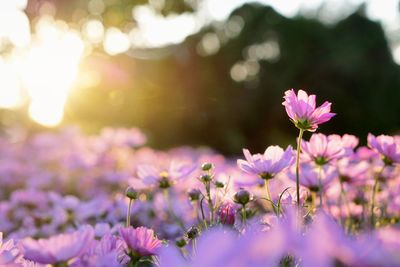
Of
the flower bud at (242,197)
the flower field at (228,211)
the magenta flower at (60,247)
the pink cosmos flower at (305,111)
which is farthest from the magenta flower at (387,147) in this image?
the magenta flower at (60,247)

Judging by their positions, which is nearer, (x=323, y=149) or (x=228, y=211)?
(x=228, y=211)

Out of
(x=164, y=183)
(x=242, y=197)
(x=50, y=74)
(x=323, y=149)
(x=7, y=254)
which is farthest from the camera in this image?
(x=50, y=74)

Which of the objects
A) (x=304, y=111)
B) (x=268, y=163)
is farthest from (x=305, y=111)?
(x=268, y=163)

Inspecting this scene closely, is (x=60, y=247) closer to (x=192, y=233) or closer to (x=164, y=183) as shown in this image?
(x=192, y=233)

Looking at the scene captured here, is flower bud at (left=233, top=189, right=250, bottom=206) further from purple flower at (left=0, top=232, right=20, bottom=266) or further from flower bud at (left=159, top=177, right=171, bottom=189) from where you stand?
purple flower at (left=0, top=232, right=20, bottom=266)

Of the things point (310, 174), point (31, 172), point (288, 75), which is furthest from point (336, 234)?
point (288, 75)

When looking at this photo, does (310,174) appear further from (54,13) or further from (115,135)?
(54,13)

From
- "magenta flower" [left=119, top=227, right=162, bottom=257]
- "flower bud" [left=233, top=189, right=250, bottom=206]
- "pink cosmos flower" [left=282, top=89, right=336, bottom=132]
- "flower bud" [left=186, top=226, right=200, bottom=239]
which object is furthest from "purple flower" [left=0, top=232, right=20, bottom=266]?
"pink cosmos flower" [left=282, top=89, right=336, bottom=132]

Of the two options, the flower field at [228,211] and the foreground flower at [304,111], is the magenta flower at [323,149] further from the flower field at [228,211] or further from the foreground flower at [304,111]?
the foreground flower at [304,111]
